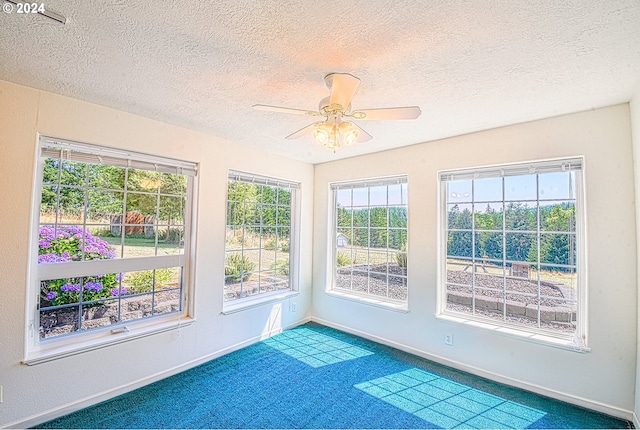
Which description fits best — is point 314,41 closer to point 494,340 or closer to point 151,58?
point 151,58

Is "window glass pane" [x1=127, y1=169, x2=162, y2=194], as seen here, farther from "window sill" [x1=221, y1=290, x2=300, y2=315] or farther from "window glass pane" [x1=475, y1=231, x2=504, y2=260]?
"window glass pane" [x1=475, y1=231, x2=504, y2=260]

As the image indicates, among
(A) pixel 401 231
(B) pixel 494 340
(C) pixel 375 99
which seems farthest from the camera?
(A) pixel 401 231

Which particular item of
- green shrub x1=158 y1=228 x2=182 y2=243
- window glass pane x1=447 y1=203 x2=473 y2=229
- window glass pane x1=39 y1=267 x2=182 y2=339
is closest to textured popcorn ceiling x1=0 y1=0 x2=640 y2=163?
window glass pane x1=447 y1=203 x2=473 y2=229

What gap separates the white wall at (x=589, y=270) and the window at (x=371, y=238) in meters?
0.22

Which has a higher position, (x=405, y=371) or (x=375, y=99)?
(x=375, y=99)

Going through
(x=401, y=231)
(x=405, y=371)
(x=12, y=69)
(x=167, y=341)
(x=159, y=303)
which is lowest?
(x=405, y=371)

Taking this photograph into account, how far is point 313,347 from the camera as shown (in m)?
3.27

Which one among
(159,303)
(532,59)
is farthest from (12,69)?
(532,59)

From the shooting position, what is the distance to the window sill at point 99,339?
2.03 m

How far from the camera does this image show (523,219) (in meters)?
2.64

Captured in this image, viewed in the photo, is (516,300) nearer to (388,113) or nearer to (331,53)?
(388,113)

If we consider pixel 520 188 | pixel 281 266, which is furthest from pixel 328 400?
pixel 520 188

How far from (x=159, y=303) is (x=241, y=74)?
2258 millimetres

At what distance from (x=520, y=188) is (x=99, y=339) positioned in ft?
12.8
